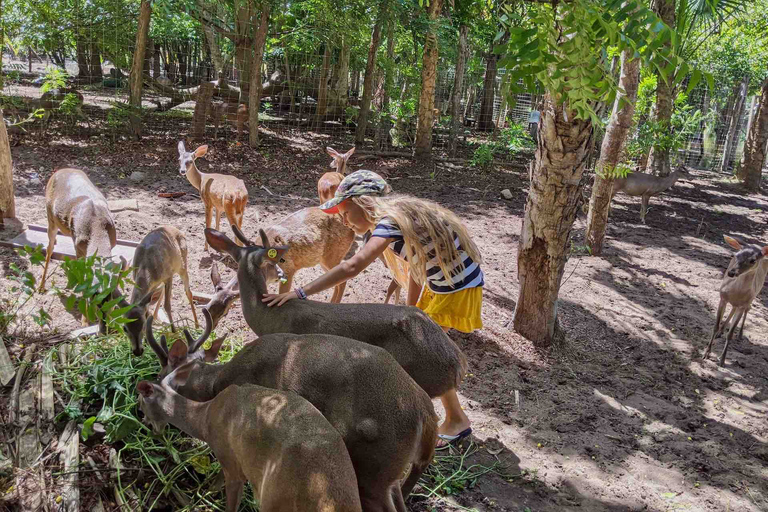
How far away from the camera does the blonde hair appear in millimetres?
4109

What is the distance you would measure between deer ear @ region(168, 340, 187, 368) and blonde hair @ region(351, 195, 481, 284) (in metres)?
1.45

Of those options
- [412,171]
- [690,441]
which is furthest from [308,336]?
[412,171]

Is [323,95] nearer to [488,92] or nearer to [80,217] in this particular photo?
[488,92]

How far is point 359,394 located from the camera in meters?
2.96

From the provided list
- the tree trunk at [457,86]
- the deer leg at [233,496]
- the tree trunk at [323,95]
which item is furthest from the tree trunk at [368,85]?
the deer leg at [233,496]

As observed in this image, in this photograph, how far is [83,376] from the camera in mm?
3734

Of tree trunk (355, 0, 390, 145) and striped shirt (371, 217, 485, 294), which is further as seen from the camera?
tree trunk (355, 0, 390, 145)

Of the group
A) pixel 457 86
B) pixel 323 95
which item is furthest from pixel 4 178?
pixel 457 86

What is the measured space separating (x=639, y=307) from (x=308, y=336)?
516 centimetres

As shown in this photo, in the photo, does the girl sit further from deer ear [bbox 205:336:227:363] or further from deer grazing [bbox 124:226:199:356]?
deer grazing [bbox 124:226:199:356]

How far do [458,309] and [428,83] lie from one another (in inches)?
387

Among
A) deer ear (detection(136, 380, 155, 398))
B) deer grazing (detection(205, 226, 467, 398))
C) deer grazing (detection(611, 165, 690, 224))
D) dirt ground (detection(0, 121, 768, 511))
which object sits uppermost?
deer grazing (detection(611, 165, 690, 224))

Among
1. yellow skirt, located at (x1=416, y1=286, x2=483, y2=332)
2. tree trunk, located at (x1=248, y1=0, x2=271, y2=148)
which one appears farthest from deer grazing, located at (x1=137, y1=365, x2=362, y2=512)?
tree trunk, located at (x1=248, y1=0, x2=271, y2=148)

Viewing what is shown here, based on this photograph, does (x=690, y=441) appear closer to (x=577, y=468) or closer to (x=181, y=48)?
(x=577, y=468)
